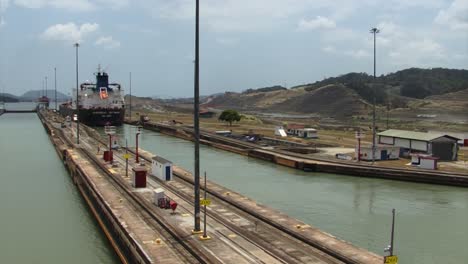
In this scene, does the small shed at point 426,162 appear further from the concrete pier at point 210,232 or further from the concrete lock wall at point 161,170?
the concrete lock wall at point 161,170

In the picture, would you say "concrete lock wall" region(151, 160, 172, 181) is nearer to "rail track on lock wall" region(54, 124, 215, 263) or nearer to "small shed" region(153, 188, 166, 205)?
"rail track on lock wall" region(54, 124, 215, 263)

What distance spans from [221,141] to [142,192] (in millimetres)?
35225

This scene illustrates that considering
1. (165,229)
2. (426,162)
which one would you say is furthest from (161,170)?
(426,162)

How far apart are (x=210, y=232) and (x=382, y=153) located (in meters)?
27.3

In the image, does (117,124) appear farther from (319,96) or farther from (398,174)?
(319,96)

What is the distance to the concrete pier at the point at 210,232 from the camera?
15.6m

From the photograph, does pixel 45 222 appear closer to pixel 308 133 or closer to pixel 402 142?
pixel 402 142

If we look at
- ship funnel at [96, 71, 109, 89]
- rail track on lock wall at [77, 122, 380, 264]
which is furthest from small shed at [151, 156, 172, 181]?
ship funnel at [96, 71, 109, 89]

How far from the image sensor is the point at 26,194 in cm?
3219

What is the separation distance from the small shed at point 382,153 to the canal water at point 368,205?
5.02m

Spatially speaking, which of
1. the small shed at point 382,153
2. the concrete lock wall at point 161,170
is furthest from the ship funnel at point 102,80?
the concrete lock wall at point 161,170

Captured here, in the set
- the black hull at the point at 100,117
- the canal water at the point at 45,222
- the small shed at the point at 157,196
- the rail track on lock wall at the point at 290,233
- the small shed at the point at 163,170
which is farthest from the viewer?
the black hull at the point at 100,117

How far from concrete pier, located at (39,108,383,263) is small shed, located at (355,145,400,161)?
18.3 meters

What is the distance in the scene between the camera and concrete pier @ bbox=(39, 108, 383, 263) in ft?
51.3
